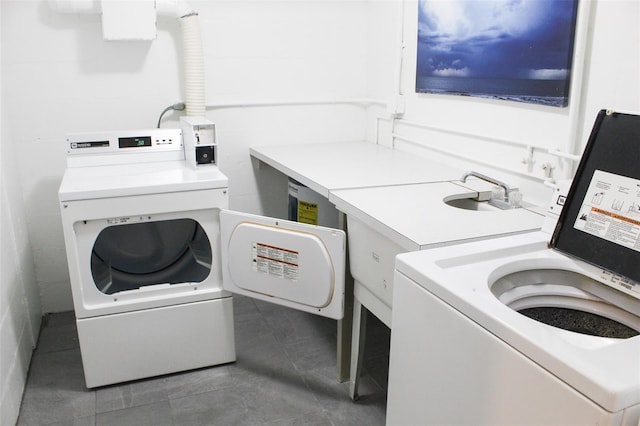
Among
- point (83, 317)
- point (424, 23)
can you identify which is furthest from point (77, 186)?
point (424, 23)

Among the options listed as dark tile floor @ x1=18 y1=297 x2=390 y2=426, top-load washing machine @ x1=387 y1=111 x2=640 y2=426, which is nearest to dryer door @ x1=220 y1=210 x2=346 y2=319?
dark tile floor @ x1=18 y1=297 x2=390 y2=426

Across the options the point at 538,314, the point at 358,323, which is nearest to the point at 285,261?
the point at 358,323

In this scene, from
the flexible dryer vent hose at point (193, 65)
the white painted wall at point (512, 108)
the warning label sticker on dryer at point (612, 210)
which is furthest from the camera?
the flexible dryer vent hose at point (193, 65)

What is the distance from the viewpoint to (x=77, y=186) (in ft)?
7.24

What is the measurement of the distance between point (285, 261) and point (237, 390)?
2.21ft

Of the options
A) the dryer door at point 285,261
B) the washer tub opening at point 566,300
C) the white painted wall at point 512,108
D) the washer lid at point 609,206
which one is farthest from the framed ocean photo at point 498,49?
the dryer door at point 285,261

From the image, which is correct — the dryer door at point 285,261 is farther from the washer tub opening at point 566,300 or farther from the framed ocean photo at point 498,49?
the framed ocean photo at point 498,49

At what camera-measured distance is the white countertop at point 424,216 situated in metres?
1.67

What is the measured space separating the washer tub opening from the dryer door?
782mm

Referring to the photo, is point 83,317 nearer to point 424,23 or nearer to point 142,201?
point 142,201

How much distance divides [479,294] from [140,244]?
6.58 ft

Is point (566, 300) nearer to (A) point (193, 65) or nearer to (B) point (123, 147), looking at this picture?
(B) point (123, 147)

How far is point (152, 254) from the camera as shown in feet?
9.01

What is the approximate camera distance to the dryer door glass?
259 centimetres
